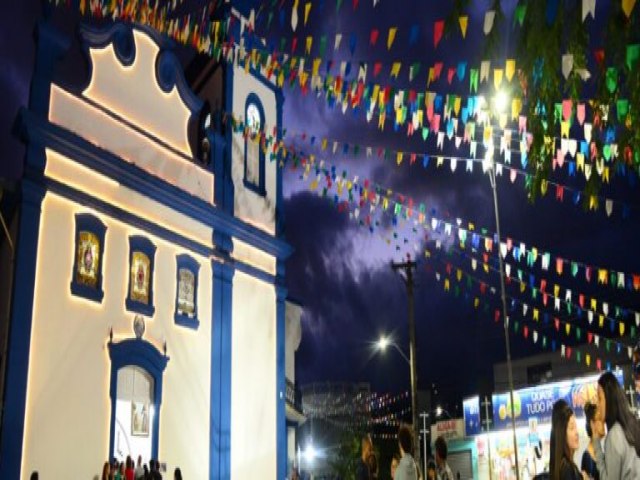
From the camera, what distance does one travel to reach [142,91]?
19.3 metres

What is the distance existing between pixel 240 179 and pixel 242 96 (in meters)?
2.83

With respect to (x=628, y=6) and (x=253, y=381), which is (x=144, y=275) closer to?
(x=253, y=381)

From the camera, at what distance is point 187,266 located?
1948 cm

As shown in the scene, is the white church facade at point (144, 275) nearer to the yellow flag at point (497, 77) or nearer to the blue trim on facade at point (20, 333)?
the blue trim on facade at point (20, 333)

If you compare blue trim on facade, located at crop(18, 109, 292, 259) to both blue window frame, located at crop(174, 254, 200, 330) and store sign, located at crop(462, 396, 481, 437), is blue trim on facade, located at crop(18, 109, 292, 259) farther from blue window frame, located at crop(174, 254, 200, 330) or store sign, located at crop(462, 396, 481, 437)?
store sign, located at crop(462, 396, 481, 437)

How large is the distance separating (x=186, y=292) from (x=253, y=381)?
12.1 ft

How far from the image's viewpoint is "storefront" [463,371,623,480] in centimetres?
2678

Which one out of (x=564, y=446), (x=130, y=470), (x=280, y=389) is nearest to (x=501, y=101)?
(x=564, y=446)

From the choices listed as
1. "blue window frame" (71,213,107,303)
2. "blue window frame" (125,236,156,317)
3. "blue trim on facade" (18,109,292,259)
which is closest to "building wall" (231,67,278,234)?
"blue trim on facade" (18,109,292,259)

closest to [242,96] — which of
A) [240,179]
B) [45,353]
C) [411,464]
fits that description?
[240,179]

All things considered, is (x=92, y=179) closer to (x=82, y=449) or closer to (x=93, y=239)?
(x=93, y=239)

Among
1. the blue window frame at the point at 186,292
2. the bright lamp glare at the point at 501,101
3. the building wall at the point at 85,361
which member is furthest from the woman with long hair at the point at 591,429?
the blue window frame at the point at 186,292

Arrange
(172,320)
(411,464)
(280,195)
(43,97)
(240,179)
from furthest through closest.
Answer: (280,195), (240,179), (172,320), (43,97), (411,464)

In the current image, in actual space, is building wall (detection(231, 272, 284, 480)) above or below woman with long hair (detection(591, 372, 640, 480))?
above
